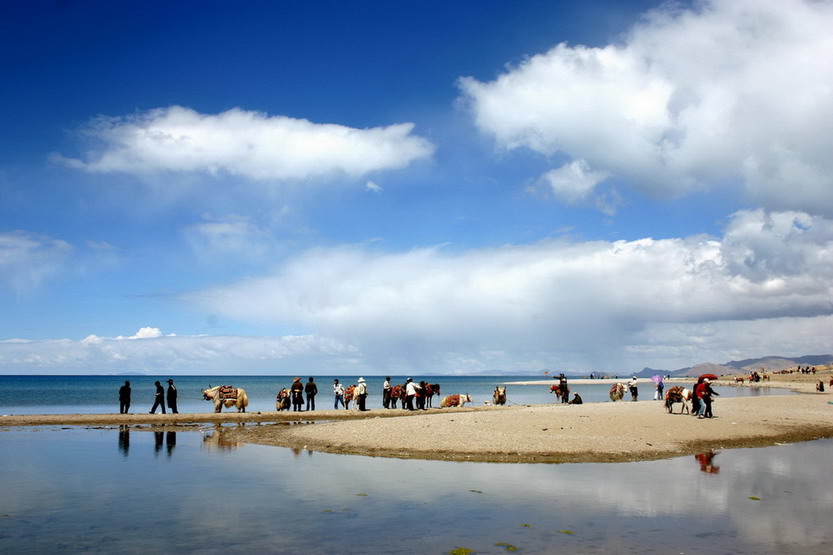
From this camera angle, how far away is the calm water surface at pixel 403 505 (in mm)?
11305

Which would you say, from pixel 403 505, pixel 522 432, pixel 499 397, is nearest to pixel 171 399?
pixel 522 432

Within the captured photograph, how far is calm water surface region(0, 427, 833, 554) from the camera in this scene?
11305 millimetres

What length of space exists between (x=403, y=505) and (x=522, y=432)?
13.2m

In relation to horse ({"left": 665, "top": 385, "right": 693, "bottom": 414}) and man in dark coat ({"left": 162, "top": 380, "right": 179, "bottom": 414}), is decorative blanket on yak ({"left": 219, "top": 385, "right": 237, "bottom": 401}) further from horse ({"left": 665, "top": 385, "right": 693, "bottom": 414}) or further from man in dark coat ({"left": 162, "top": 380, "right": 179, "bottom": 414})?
horse ({"left": 665, "top": 385, "right": 693, "bottom": 414})

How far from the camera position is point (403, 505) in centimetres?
1427

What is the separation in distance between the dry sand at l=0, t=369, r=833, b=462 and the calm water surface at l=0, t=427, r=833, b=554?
1697 millimetres

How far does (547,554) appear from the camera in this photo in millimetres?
10555

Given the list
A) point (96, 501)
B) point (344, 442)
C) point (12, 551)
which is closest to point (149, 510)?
point (96, 501)

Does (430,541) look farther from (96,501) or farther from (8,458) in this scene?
(8,458)

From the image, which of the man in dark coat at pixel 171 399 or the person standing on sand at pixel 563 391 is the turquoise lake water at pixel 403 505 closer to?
the man in dark coat at pixel 171 399

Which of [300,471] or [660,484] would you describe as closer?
[660,484]

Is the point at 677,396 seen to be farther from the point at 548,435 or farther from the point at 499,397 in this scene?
the point at 499,397

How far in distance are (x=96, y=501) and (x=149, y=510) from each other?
196 centimetres

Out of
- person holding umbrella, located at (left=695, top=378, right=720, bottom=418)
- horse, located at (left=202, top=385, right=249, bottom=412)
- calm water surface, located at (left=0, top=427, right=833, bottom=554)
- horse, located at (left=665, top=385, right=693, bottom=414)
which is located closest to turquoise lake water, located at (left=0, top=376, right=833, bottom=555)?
calm water surface, located at (left=0, top=427, right=833, bottom=554)
